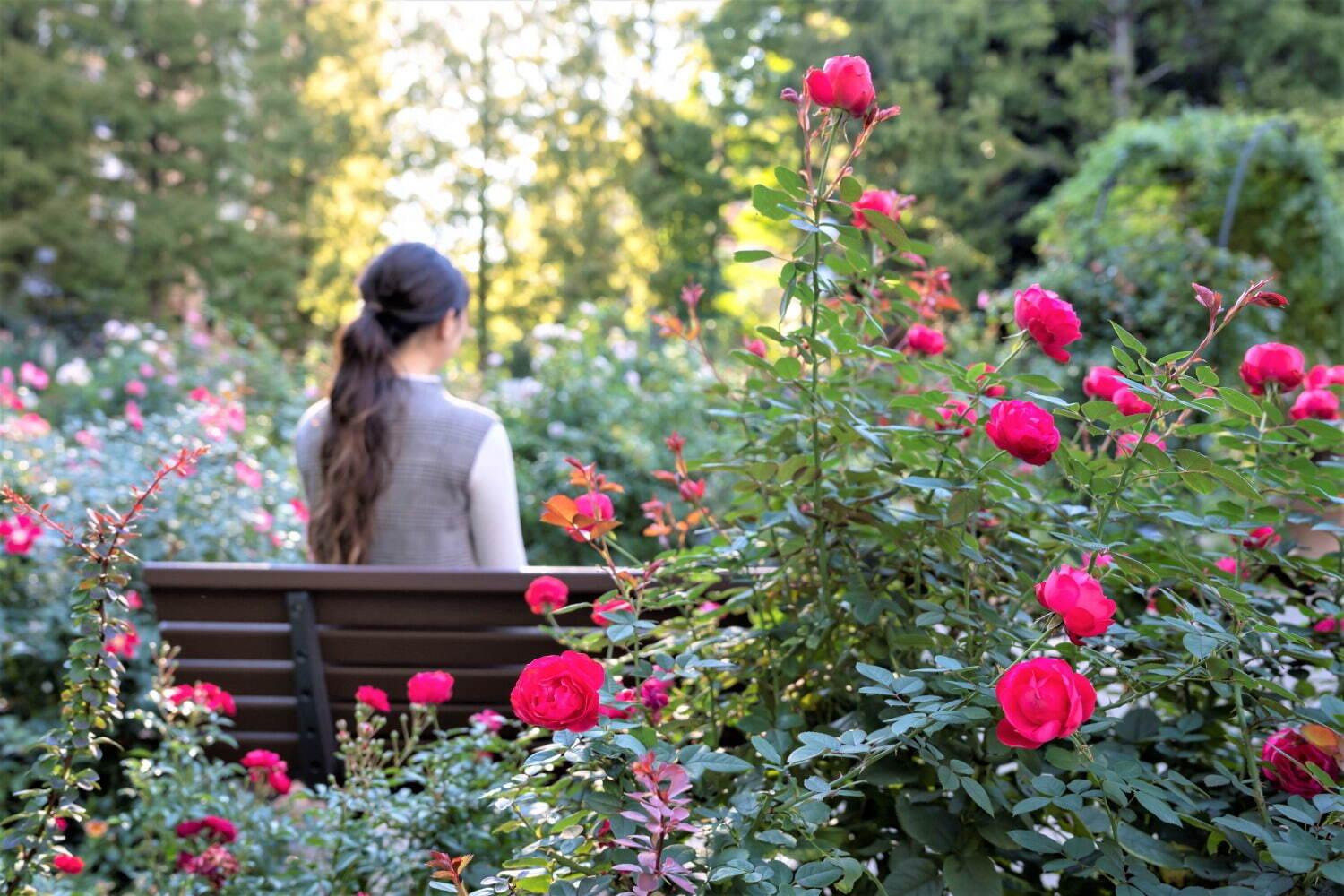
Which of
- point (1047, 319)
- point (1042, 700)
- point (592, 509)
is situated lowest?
point (1042, 700)

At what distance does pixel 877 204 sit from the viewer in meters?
1.47

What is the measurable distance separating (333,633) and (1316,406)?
5.00 feet

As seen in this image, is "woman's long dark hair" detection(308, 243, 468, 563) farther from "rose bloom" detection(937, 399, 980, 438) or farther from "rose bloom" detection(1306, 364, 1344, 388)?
"rose bloom" detection(1306, 364, 1344, 388)

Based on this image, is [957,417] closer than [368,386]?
Yes

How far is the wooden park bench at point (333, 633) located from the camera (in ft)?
5.96

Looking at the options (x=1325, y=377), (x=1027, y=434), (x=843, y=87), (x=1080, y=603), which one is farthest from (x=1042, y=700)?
(x=1325, y=377)

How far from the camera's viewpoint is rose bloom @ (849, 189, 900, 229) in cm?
139

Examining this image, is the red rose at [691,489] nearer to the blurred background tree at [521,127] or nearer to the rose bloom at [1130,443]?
the rose bloom at [1130,443]

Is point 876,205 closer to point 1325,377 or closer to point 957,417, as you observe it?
point 957,417

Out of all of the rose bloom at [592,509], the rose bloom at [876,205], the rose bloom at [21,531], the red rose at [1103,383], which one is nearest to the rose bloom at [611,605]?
the rose bloom at [592,509]

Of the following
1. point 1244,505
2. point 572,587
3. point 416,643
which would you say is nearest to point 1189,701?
point 1244,505

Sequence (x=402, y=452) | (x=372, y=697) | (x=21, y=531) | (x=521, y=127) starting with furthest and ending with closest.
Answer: (x=521, y=127) < (x=21, y=531) < (x=402, y=452) < (x=372, y=697)

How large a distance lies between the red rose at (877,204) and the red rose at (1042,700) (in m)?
0.62

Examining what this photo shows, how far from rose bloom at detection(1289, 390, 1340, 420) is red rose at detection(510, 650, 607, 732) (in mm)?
1080
